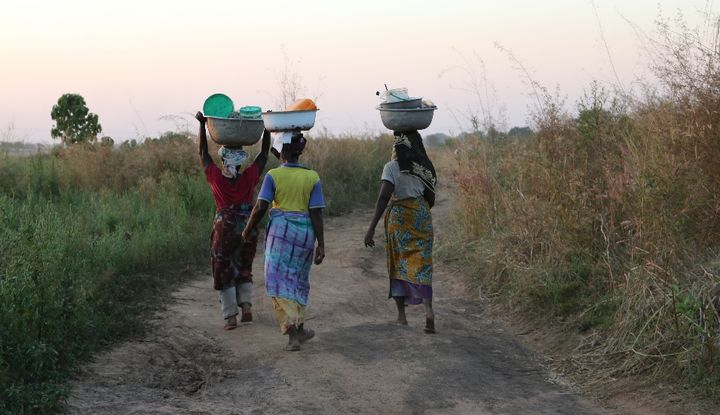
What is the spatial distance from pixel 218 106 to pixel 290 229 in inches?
47.1

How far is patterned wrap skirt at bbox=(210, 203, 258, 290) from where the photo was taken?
22.1 ft

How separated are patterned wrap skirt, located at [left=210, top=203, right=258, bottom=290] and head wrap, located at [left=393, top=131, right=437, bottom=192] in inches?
52.8

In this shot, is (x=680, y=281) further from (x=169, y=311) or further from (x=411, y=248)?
(x=169, y=311)

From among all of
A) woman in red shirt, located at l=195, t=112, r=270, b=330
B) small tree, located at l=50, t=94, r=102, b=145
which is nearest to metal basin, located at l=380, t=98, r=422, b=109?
woman in red shirt, located at l=195, t=112, r=270, b=330

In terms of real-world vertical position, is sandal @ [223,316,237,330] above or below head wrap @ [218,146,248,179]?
below

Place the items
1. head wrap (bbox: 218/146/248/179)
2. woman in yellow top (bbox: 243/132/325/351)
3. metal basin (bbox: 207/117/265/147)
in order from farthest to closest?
head wrap (bbox: 218/146/248/179) → metal basin (bbox: 207/117/265/147) → woman in yellow top (bbox: 243/132/325/351)

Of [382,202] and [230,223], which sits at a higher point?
[382,202]

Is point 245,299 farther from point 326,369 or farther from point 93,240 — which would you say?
point 93,240

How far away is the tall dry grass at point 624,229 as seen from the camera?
541cm

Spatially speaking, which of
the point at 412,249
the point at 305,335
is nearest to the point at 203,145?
the point at 305,335

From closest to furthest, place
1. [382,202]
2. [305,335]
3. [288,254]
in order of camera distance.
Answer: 1. [288,254]
2. [305,335]
3. [382,202]

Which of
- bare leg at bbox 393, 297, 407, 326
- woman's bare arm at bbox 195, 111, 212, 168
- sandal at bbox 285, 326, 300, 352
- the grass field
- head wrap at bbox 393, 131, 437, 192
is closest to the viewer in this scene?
the grass field

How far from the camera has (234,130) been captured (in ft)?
21.3

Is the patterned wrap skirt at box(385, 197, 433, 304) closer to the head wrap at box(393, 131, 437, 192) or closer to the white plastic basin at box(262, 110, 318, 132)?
the head wrap at box(393, 131, 437, 192)
